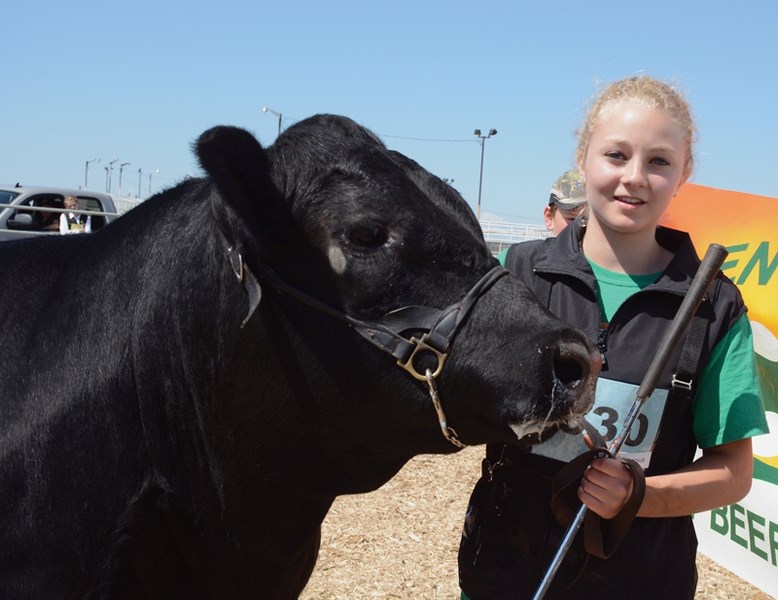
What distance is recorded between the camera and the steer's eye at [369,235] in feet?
6.97

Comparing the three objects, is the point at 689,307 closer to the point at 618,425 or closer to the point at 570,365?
the point at 570,365

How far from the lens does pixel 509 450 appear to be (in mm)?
2467

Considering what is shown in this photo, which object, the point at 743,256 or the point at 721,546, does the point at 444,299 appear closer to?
the point at 743,256

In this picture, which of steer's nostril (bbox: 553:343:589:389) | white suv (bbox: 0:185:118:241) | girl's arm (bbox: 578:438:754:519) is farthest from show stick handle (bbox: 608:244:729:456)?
white suv (bbox: 0:185:118:241)

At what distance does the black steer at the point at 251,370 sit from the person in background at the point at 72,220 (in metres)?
12.2

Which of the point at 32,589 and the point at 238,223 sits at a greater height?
the point at 238,223

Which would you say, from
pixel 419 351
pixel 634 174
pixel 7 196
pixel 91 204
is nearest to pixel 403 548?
pixel 419 351

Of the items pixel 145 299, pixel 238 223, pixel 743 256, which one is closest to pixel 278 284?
pixel 238 223

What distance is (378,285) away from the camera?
2143mm

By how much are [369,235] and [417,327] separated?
29 centimetres

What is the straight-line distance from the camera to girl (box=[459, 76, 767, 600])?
2.28 meters

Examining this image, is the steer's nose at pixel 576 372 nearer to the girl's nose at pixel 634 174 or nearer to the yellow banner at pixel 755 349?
the girl's nose at pixel 634 174

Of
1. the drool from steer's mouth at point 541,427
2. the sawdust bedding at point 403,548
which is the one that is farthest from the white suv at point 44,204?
the drool from steer's mouth at point 541,427

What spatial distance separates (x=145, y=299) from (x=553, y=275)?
4.32 ft
